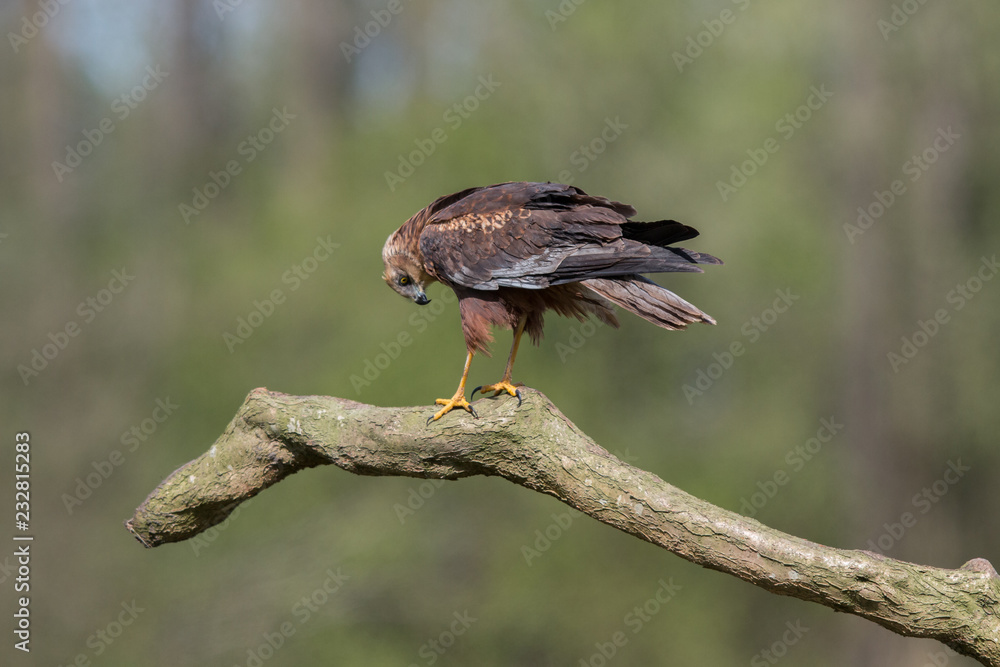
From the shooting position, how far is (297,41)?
1226 centimetres

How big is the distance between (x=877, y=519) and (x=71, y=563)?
844 centimetres
